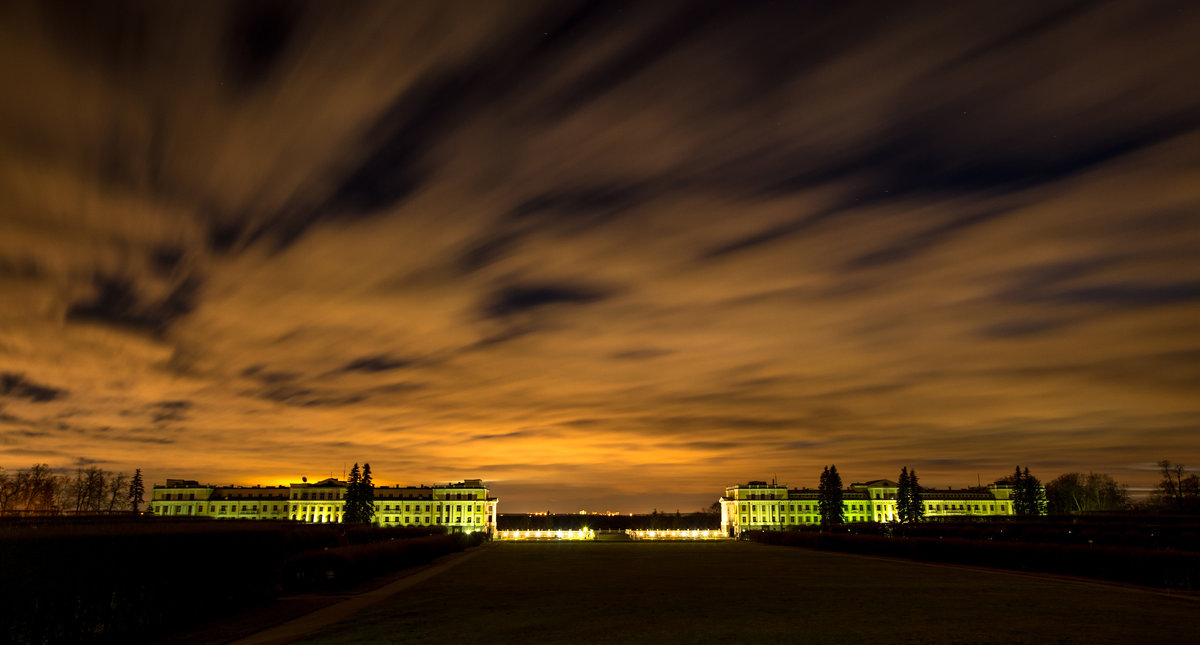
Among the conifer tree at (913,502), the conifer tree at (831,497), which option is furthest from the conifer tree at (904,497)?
the conifer tree at (831,497)

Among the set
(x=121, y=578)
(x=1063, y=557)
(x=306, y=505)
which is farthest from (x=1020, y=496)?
(x=121, y=578)

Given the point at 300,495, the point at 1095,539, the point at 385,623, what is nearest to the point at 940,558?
the point at 1095,539

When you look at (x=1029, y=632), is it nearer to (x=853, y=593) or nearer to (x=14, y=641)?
(x=853, y=593)

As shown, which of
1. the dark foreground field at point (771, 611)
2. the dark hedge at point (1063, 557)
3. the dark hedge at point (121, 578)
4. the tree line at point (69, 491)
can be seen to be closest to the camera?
the dark hedge at point (121, 578)

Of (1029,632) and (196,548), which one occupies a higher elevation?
(196,548)

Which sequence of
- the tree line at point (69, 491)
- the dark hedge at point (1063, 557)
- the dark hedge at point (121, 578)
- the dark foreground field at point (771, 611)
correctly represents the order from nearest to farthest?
the dark hedge at point (121, 578)
the dark foreground field at point (771, 611)
the dark hedge at point (1063, 557)
the tree line at point (69, 491)

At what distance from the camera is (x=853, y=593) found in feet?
88.8

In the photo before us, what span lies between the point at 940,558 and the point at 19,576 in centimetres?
4686

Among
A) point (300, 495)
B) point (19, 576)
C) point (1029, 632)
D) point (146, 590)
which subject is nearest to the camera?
point (19, 576)

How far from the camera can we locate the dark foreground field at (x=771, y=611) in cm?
1720

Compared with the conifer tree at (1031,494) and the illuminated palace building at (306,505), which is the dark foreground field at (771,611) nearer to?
the conifer tree at (1031,494)

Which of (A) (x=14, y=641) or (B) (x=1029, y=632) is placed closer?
(A) (x=14, y=641)

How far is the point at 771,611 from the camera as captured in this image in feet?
71.7

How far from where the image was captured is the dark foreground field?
1720cm
